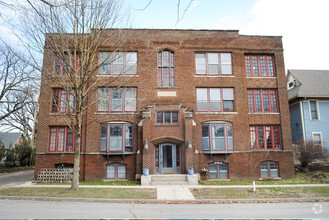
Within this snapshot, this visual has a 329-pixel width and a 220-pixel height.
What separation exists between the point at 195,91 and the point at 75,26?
32.5 feet

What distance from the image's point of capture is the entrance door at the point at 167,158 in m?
16.8

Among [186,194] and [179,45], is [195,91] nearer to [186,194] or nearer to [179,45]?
[179,45]

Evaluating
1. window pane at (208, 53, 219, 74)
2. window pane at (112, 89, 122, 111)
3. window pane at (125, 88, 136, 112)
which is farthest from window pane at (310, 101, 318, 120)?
window pane at (112, 89, 122, 111)

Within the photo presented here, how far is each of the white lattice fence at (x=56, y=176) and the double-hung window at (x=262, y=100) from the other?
14828 millimetres

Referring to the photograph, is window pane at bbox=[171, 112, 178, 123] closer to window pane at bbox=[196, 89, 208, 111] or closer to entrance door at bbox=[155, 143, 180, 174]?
entrance door at bbox=[155, 143, 180, 174]

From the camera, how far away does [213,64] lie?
1881 cm

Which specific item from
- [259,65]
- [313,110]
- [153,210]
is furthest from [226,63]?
[153,210]

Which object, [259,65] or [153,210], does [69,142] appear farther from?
[259,65]

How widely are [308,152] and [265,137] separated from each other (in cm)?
388

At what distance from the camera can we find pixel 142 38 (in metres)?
18.6

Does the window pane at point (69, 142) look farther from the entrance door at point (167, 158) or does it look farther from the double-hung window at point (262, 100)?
the double-hung window at point (262, 100)

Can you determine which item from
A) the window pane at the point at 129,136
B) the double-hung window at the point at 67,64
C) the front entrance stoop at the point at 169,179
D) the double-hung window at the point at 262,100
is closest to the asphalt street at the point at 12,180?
the window pane at the point at 129,136

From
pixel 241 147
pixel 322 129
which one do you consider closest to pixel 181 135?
pixel 241 147

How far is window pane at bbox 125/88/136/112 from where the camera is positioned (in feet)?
58.6
